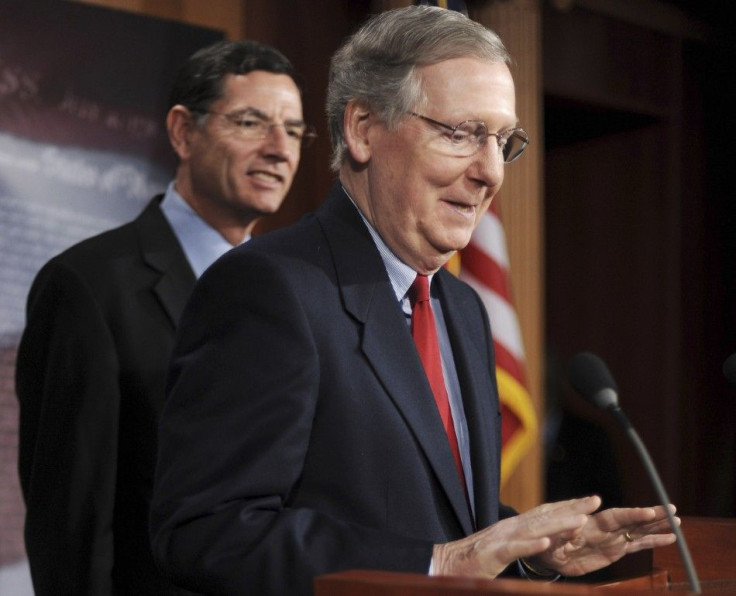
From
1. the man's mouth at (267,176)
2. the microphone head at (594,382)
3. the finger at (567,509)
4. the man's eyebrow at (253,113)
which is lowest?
the finger at (567,509)

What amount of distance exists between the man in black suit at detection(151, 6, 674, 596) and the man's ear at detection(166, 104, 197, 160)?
3.59 feet

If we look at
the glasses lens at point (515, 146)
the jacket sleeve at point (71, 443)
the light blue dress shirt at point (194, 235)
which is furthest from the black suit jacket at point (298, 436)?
the light blue dress shirt at point (194, 235)

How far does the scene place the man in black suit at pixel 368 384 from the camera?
1.67 meters

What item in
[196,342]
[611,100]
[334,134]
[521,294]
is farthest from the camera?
[611,100]

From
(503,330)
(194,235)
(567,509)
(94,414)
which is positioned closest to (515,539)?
(567,509)

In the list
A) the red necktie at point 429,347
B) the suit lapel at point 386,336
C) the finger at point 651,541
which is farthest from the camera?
the red necktie at point 429,347

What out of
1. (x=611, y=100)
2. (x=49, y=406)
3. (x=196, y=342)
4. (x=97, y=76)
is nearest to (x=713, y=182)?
(x=611, y=100)

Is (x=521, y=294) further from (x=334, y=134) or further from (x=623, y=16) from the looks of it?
(x=334, y=134)

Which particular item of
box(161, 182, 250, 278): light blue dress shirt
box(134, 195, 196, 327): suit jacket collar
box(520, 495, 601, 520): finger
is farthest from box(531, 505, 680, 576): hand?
box(161, 182, 250, 278): light blue dress shirt

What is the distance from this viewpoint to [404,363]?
6.35 feet

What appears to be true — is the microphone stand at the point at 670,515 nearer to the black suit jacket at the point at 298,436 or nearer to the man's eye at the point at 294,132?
the black suit jacket at the point at 298,436

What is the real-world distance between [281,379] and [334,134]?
61 centimetres

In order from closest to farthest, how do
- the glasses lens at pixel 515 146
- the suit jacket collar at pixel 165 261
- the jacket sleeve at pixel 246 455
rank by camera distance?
the jacket sleeve at pixel 246 455, the glasses lens at pixel 515 146, the suit jacket collar at pixel 165 261

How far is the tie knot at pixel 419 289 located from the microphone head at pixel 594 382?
1.08ft
